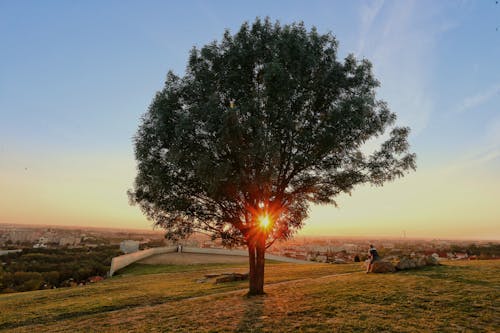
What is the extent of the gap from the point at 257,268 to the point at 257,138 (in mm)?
8318

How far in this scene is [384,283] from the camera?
780 inches

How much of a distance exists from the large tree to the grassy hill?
407cm

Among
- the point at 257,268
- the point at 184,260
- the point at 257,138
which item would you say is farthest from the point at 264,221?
the point at 184,260

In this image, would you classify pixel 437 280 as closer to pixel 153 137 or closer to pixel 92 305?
pixel 153 137

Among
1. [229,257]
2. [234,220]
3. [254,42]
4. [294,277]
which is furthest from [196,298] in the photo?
[229,257]

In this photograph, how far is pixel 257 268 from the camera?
19.7m

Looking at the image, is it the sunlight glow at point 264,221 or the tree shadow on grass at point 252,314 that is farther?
the sunlight glow at point 264,221

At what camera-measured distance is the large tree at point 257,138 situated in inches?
666

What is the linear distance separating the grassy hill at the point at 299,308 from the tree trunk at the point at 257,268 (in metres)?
0.74

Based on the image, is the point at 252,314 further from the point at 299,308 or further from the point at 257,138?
the point at 257,138

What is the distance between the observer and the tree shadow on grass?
12586mm

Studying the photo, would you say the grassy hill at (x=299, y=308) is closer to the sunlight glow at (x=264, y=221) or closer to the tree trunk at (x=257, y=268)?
the tree trunk at (x=257, y=268)

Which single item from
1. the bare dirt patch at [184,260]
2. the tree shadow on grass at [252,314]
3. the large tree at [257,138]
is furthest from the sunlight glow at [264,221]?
the bare dirt patch at [184,260]

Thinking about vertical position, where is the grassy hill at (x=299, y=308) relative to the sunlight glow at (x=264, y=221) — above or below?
below
